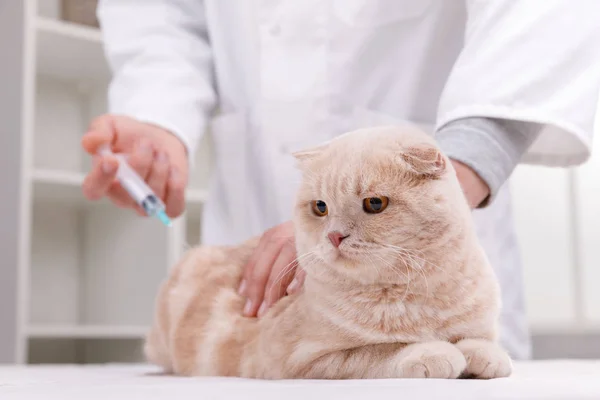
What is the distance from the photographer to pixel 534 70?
0.91 m

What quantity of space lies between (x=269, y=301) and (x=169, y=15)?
2.59 feet

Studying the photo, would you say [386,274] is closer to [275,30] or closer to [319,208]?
[319,208]

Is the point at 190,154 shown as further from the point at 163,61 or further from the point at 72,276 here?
the point at 72,276

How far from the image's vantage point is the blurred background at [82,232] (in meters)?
1.96

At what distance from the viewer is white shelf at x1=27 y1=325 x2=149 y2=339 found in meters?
1.95

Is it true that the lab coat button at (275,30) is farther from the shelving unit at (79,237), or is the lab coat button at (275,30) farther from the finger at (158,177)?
the shelving unit at (79,237)

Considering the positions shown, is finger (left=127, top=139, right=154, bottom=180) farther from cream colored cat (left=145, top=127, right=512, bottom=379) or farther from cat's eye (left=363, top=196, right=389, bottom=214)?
cat's eye (left=363, top=196, right=389, bottom=214)

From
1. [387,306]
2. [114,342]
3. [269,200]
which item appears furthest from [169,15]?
[114,342]

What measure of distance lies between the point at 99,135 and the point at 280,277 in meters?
0.43

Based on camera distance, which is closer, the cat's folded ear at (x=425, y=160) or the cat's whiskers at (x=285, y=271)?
the cat's folded ear at (x=425, y=160)

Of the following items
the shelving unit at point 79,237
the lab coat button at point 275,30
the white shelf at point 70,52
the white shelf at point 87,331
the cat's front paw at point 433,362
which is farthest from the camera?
the shelving unit at point 79,237

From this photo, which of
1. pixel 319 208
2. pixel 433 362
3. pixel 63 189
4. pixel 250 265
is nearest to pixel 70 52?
pixel 63 189

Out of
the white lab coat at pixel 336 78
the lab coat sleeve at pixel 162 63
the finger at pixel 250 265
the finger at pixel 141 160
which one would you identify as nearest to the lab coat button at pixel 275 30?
the white lab coat at pixel 336 78

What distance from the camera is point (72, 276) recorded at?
7.88 ft
